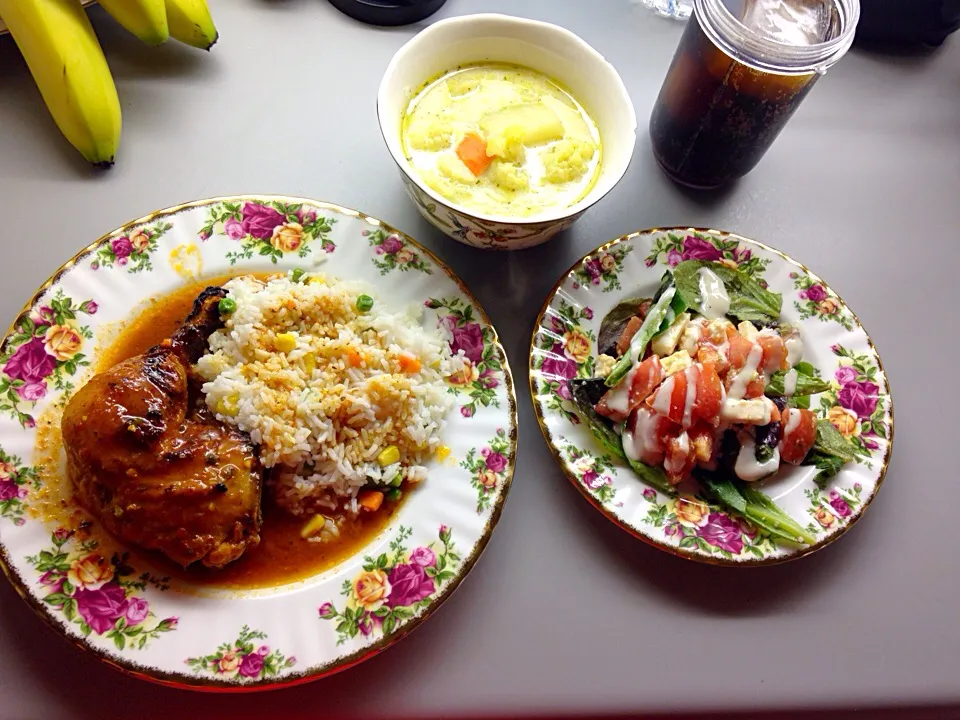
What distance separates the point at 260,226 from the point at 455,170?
1.90 ft

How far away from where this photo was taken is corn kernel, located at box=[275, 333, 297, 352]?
182 centimetres

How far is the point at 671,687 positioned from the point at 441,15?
93.5 inches

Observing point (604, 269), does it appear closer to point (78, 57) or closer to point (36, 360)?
point (36, 360)

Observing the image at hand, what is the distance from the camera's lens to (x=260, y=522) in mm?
1659

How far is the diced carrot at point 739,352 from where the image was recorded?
1.86 meters

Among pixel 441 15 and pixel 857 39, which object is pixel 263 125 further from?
pixel 857 39

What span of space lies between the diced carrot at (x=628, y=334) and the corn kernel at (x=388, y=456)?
698mm

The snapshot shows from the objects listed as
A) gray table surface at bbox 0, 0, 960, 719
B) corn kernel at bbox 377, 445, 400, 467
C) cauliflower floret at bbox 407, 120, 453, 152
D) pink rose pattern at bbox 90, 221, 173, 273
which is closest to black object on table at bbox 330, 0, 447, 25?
gray table surface at bbox 0, 0, 960, 719

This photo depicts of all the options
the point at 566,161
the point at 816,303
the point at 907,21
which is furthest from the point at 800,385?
the point at 907,21

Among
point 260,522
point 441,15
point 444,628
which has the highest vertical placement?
point 441,15

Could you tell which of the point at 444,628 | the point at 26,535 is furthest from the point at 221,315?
the point at 444,628

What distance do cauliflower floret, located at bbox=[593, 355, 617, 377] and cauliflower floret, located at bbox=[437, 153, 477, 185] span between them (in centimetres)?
61

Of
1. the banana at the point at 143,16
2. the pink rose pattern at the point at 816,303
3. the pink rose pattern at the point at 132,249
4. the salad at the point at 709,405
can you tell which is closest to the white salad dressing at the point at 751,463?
the salad at the point at 709,405

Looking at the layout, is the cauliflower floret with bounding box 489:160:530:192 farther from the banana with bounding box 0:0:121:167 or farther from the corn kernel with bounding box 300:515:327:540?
the banana with bounding box 0:0:121:167
